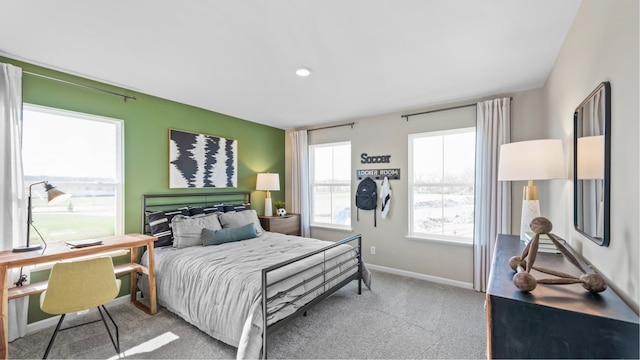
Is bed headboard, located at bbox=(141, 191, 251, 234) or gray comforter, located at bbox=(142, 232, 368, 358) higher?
bed headboard, located at bbox=(141, 191, 251, 234)

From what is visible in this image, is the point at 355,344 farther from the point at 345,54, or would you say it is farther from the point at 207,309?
the point at 345,54

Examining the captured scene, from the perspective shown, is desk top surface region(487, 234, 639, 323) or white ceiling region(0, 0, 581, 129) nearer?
desk top surface region(487, 234, 639, 323)

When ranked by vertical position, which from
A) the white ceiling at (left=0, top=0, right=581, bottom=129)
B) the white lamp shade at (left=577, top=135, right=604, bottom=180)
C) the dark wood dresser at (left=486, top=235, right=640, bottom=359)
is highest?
the white ceiling at (left=0, top=0, right=581, bottom=129)

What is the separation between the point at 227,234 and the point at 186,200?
92 cm

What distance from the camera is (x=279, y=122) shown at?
4875 mm

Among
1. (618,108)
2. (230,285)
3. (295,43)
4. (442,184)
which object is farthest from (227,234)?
(618,108)

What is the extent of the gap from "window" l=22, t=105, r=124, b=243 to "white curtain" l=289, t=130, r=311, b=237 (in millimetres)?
2700

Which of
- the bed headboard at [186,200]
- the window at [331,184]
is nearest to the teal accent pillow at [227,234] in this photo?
the bed headboard at [186,200]

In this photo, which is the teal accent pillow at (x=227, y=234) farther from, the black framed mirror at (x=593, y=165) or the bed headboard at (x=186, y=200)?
the black framed mirror at (x=593, y=165)

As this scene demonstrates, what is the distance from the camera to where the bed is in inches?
82.0

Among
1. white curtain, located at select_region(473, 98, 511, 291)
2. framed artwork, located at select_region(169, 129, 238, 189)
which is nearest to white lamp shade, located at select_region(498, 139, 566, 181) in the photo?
white curtain, located at select_region(473, 98, 511, 291)

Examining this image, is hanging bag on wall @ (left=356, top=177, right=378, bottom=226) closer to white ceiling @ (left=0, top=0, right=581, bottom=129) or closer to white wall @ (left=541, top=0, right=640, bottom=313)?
white ceiling @ (left=0, top=0, right=581, bottom=129)

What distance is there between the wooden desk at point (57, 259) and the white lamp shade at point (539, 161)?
3.36 m

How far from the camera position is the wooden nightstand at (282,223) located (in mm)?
4516
